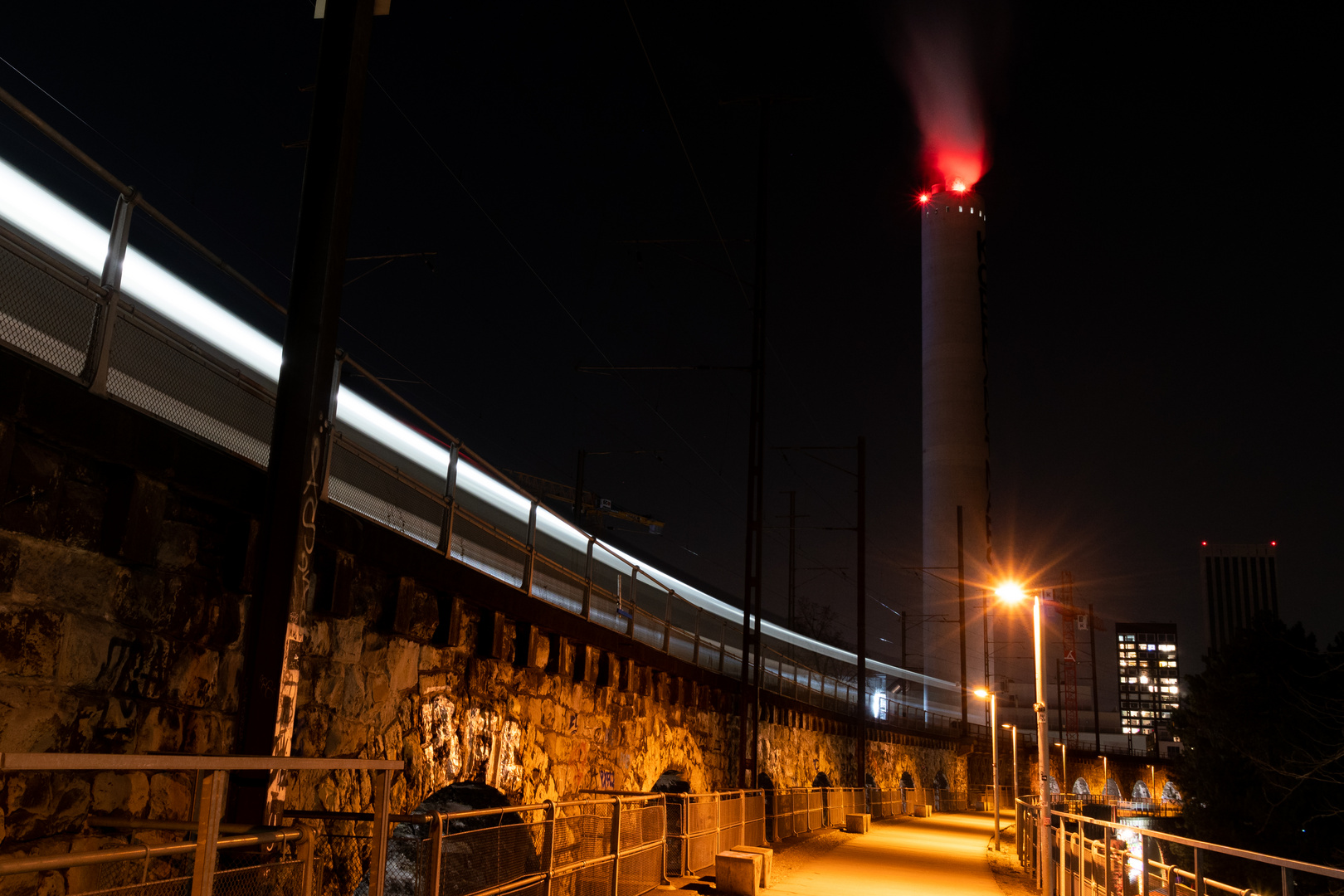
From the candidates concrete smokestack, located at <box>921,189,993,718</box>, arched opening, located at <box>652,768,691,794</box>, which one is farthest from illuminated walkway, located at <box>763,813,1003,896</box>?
concrete smokestack, located at <box>921,189,993,718</box>

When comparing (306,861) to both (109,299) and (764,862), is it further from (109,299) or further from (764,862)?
(764,862)

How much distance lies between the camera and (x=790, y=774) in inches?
1280

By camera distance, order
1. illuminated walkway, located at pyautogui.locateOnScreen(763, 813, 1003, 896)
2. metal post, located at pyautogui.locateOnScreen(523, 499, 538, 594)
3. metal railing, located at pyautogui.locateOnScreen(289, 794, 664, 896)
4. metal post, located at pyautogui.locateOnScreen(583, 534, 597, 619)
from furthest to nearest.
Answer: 1. illuminated walkway, located at pyautogui.locateOnScreen(763, 813, 1003, 896)
2. metal post, located at pyautogui.locateOnScreen(583, 534, 597, 619)
3. metal post, located at pyautogui.locateOnScreen(523, 499, 538, 594)
4. metal railing, located at pyautogui.locateOnScreen(289, 794, 664, 896)

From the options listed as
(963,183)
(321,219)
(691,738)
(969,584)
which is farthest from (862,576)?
(963,183)

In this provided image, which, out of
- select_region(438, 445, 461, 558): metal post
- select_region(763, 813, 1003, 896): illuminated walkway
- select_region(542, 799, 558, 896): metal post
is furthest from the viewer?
select_region(763, 813, 1003, 896): illuminated walkway

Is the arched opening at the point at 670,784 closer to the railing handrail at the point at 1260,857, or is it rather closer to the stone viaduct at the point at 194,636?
the stone viaduct at the point at 194,636

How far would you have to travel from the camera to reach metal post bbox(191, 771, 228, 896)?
443 centimetres

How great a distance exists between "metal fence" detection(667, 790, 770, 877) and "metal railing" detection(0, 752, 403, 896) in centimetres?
960

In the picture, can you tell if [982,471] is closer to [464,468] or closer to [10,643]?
[464,468]

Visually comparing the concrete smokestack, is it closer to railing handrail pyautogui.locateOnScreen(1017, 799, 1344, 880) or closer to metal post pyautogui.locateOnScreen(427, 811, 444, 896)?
railing handrail pyautogui.locateOnScreen(1017, 799, 1344, 880)

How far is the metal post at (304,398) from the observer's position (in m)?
6.82

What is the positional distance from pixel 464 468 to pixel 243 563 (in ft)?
29.7

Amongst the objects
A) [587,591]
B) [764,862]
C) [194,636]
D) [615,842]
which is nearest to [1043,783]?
[764,862]

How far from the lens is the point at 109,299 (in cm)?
621
